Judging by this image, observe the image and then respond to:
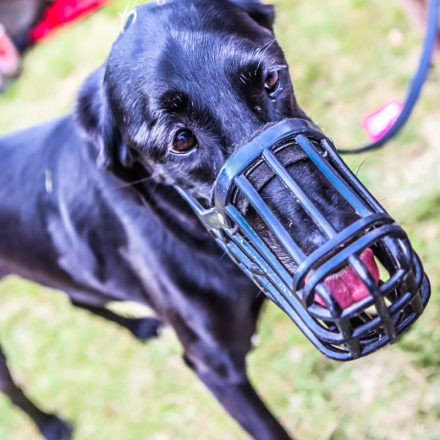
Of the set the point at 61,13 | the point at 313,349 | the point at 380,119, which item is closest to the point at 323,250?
the point at 313,349

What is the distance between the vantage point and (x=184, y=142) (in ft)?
6.76

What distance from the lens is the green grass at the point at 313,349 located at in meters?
2.96

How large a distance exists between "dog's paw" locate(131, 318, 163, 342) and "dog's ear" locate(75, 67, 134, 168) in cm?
164

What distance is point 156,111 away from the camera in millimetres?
2016

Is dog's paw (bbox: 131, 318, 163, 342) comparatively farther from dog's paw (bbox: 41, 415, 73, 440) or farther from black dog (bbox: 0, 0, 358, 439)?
dog's paw (bbox: 41, 415, 73, 440)

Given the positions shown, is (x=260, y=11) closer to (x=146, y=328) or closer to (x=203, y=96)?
(x=203, y=96)

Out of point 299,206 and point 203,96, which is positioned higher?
point 203,96

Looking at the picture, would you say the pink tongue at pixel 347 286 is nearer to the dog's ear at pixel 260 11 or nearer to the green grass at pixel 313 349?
the dog's ear at pixel 260 11

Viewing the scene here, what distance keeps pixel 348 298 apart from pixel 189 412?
6.32ft

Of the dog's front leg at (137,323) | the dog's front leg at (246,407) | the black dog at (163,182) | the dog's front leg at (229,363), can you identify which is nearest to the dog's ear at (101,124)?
the black dog at (163,182)

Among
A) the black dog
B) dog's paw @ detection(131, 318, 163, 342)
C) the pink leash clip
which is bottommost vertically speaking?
dog's paw @ detection(131, 318, 163, 342)

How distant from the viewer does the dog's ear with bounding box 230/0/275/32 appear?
2.39m

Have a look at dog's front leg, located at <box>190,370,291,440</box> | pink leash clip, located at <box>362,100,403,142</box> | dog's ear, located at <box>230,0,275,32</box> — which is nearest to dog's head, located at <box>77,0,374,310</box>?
dog's ear, located at <box>230,0,275,32</box>

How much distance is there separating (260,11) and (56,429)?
248 centimetres
